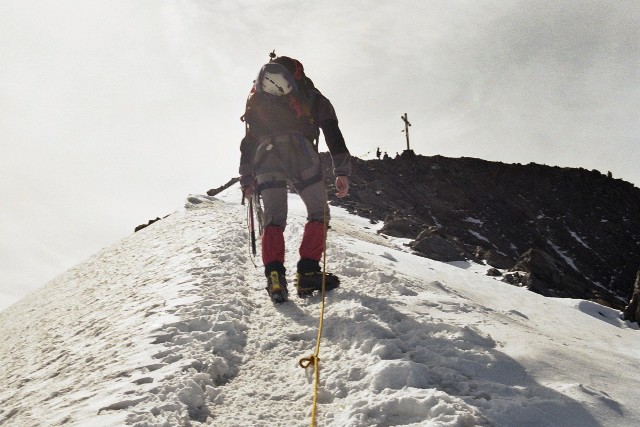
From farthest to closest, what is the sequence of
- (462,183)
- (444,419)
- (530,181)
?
Answer: (530,181)
(462,183)
(444,419)

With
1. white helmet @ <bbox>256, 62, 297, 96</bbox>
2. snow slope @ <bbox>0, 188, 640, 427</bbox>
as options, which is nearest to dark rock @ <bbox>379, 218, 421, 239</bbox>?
snow slope @ <bbox>0, 188, 640, 427</bbox>

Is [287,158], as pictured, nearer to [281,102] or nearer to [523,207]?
[281,102]

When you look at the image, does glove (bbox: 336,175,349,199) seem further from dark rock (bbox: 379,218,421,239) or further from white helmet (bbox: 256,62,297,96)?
dark rock (bbox: 379,218,421,239)

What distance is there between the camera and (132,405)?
2.50m

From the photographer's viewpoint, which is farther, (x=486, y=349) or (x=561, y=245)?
(x=561, y=245)

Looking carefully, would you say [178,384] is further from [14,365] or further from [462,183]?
[462,183]

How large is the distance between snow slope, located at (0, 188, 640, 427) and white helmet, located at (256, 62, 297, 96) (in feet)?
6.67

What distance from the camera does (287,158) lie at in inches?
180

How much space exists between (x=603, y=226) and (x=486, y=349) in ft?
131

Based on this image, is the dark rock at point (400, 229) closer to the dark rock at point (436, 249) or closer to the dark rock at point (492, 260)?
the dark rock at point (436, 249)

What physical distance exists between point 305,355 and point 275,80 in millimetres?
2648

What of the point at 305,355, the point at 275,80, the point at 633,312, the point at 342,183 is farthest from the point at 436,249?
the point at 305,355

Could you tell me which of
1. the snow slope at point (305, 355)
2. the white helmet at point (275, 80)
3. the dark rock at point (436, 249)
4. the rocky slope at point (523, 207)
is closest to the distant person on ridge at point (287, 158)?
the white helmet at point (275, 80)

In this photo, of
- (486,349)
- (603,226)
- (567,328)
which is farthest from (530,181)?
(486,349)
